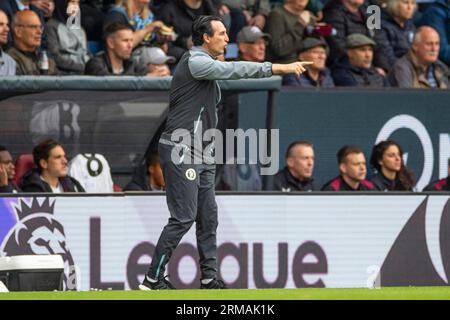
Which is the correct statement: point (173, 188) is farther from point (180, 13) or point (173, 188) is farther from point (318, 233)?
point (180, 13)

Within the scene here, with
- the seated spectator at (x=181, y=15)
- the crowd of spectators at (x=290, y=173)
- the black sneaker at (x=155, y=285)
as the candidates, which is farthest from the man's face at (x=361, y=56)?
the black sneaker at (x=155, y=285)

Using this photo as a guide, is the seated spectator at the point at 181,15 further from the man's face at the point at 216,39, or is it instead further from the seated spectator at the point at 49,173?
the man's face at the point at 216,39

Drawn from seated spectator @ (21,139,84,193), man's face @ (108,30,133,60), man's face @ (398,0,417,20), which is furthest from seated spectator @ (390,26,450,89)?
seated spectator @ (21,139,84,193)

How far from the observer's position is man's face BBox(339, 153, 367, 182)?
14383 millimetres

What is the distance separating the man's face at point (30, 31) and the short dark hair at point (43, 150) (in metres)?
1.33

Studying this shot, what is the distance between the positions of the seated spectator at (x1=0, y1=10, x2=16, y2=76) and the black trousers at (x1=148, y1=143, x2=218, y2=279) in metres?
3.15

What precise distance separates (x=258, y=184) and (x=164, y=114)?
106 cm

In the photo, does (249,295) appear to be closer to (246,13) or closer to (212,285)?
(212,285)

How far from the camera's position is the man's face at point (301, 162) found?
47.0ft

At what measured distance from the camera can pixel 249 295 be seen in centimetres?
1045

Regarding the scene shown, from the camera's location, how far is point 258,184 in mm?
14031
